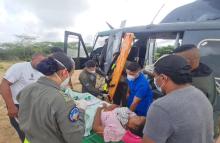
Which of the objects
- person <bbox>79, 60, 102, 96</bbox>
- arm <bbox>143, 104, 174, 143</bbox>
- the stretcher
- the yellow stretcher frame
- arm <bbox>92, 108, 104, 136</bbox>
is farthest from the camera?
person <bbox>79, 60, 102, 96</bbox>

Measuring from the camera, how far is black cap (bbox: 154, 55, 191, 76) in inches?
74.9

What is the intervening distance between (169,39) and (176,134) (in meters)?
3.62

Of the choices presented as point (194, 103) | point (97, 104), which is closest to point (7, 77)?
point (97, 104)

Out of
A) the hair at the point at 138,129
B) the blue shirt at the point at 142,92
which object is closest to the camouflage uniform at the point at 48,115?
the hair at the point at 138,129

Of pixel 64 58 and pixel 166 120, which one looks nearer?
pixel 166 120

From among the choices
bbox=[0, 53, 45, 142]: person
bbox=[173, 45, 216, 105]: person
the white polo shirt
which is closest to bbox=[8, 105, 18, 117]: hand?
bbox=[0, 53, 45, 142]: person

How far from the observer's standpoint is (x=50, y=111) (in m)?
1.94

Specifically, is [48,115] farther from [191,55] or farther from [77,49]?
[77,49]

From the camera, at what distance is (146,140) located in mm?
1886

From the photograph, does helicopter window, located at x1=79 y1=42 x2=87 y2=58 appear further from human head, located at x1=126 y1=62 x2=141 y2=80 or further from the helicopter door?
human head, located at x1=126 y1=62 x2=141 y2=80

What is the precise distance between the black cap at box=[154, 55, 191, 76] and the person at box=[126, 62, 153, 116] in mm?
2401

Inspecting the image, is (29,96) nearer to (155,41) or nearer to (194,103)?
(194,103)

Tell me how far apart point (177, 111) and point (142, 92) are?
2.58 meters

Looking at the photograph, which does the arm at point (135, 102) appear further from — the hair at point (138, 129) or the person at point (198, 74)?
the person at point (198, 74)
